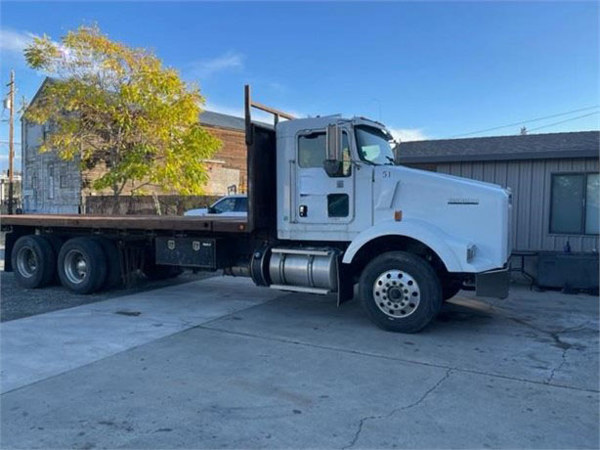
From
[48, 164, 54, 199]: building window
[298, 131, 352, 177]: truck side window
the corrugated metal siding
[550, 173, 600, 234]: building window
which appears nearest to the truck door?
[298, 131, 352, 177]: truck side window

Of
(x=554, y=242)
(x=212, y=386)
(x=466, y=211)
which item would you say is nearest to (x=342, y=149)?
(x=466, y=211)

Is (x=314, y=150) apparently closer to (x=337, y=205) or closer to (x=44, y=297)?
(x=337, y=205)

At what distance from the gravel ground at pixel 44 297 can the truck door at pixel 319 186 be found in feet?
13.8

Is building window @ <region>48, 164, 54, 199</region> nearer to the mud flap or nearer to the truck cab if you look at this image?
the truck cab

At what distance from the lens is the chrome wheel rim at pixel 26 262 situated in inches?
388

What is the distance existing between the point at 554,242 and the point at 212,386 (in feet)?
29.0

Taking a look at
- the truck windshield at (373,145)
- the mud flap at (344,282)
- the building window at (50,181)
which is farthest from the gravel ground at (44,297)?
the building window at (50,181)

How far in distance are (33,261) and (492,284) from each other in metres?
8.62

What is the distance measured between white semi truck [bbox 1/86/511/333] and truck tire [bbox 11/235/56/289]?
1254mm

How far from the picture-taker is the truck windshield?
22.8 ft

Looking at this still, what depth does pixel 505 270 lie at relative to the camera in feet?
20.9

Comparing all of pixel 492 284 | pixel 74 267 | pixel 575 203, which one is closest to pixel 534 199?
pixel 575 203

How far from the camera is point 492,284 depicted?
6242mm

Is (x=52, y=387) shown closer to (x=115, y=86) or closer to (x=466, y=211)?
(x=466, y=211)
